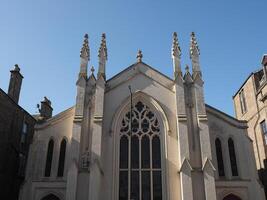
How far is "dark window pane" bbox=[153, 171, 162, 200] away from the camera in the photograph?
1805 centimetres

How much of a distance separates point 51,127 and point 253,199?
45.8 feet

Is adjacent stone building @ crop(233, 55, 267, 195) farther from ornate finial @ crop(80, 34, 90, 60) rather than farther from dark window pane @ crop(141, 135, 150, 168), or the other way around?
ornate finial @ crop(80, 34, 90, 60)

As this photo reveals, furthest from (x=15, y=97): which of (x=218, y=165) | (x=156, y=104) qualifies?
(x=218, y=165)

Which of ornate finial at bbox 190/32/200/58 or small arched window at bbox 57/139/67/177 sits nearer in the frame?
small arched window at bbox 57/139/67/177

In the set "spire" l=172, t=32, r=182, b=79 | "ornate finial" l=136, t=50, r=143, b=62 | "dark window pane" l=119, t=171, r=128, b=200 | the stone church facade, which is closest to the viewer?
the stone church facade

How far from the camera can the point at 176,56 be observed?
21.4m

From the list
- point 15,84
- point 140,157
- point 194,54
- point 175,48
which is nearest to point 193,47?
point 194,54

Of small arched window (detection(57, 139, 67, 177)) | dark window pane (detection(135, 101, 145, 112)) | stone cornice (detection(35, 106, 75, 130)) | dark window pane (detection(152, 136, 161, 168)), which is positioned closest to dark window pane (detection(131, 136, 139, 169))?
dark window pane (detection(152, 136, 161, 168))

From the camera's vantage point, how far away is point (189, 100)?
20094 mm

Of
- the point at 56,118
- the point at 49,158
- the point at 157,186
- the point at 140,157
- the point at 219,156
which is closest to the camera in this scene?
the point at 157,186

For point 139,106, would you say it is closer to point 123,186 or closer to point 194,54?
point 123,186

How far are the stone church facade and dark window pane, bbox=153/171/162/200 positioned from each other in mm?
61

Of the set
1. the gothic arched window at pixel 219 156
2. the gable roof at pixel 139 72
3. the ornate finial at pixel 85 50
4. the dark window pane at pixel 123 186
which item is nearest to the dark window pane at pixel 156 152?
the dark window pane at pixel 123 186

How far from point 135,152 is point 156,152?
1.38m
